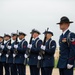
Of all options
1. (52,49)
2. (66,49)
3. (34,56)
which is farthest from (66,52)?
(34,56)

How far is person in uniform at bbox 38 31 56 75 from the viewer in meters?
10.0

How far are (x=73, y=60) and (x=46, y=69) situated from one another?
272 centimetres

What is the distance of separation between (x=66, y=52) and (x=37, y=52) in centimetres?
308

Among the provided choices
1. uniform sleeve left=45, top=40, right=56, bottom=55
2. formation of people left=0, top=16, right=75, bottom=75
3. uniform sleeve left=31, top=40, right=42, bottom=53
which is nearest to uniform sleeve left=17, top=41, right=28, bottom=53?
formation of people left=0, top=16, right=75, bottom=75

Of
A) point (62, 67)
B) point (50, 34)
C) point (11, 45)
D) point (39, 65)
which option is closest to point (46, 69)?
point (39, 65)

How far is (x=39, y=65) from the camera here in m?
10.4

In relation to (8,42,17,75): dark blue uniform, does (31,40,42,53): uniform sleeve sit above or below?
above

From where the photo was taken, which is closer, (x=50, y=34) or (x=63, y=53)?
(x=63, y=53)

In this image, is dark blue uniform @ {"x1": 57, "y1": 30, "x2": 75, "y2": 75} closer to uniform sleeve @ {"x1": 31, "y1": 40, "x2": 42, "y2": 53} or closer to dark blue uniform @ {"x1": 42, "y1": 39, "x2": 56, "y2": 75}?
dark blue uniform @ {"x1": 42, "y1": 39, "x2": 56, "y2": 75}

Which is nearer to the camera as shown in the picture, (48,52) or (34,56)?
(48,52)

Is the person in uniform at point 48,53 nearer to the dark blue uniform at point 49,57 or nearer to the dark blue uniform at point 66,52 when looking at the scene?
the dark blue uniform at point 49,57

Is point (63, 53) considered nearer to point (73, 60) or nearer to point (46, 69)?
point (73, 60)

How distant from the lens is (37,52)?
10836mm

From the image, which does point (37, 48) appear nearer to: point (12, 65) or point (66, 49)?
point (12, 65)
